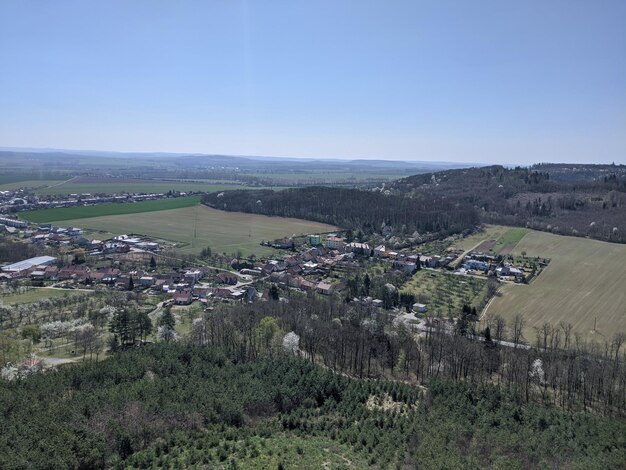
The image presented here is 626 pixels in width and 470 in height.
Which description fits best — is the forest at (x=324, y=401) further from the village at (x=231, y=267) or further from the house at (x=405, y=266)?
the house at (x=405, y=266)

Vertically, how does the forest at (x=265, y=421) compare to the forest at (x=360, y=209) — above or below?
below

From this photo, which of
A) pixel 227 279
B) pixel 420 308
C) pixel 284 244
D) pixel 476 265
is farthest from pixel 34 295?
pixel 476 265

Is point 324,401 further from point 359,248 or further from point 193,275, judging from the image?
point 359,248

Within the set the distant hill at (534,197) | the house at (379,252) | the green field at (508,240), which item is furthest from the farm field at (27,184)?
the green field at (508,240)

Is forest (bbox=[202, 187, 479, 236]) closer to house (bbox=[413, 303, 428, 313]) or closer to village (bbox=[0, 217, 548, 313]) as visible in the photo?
Answer: village (bbox=[0, 217, 548, 313])

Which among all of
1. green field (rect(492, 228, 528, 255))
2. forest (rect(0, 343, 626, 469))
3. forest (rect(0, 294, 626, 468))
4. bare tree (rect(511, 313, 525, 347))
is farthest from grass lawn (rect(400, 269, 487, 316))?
forest (rect(0, 343, 626, 469))

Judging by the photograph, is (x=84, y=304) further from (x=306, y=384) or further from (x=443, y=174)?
(x=443, y=174)
